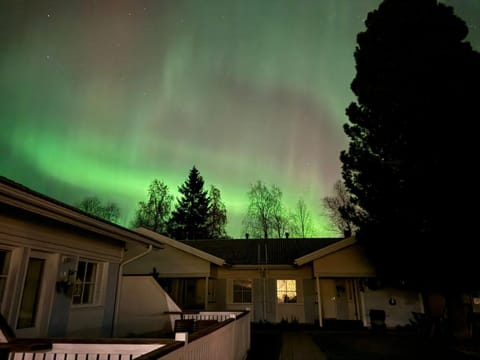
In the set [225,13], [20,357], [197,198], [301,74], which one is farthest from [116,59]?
[197,198]

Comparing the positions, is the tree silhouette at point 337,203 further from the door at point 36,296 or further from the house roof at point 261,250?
the door at point 36,296

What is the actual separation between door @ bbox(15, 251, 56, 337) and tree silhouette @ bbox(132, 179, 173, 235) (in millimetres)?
29988

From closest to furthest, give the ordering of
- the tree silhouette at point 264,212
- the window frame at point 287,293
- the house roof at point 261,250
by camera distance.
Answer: the window frame at point 287,293, the house roof at point 261,250, the tree silhouette at point 264,212

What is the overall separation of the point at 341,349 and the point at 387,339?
297cm

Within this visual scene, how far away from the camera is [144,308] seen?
9297 mm

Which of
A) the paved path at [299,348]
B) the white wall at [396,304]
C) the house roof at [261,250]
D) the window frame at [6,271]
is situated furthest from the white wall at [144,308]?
the white wall at [396,304]

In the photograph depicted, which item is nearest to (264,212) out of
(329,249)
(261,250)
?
(261,250)

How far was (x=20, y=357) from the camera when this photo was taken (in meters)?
3.30

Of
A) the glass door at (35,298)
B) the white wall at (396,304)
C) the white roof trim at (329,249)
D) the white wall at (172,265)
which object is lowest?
the white wall at (396,304)

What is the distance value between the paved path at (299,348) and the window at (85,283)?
4.84m

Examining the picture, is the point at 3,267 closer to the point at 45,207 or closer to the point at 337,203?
the point at 45,207

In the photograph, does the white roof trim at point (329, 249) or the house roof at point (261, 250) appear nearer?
the white roof trim at point (329, 249)

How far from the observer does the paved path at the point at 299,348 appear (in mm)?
7768

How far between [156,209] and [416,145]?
29850 millimetres
